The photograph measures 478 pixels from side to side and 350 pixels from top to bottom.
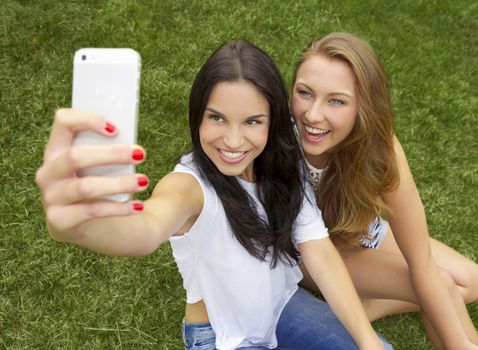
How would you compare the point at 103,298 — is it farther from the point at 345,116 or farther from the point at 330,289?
the point at 345,116

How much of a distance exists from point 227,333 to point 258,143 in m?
0.84

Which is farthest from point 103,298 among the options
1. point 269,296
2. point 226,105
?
point 226,105

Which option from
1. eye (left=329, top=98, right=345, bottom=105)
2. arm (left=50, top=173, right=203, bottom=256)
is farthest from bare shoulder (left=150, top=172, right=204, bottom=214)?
eye (left=329, top=98, right=345, bottom=105)

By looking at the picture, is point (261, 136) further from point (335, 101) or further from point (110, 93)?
point (110, 93)

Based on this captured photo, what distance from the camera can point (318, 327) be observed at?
2.50m

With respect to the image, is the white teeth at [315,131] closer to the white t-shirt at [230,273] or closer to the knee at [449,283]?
the white t-shirt at [230,273]

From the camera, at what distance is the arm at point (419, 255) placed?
2586 mm

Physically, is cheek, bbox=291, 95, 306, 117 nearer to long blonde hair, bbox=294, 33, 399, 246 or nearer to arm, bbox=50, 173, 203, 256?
long blonde hair, bbox=294, 33, 399, 246

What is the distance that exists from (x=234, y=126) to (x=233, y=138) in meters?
0.04

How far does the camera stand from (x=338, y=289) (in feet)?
7.50

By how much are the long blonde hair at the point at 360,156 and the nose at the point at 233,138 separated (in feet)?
2.04

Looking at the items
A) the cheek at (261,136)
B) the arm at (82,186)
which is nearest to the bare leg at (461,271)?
the cheek at (261,136)

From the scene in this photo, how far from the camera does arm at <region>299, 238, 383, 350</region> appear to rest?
226cm

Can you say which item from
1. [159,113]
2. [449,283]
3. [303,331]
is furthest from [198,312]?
[159,113]
